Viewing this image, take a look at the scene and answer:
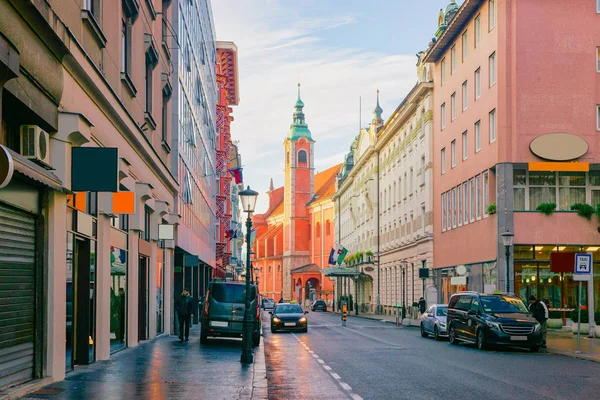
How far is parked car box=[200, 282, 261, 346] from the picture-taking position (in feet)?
85.3

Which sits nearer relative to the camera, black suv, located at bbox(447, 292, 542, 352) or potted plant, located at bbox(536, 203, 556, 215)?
black suv, located at bbox(447, 292, 542, 352)

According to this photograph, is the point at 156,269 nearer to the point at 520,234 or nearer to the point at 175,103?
the point at 175,103

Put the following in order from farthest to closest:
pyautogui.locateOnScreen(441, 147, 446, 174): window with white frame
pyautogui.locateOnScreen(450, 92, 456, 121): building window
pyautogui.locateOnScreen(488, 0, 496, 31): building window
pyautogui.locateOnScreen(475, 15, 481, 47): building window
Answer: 1. pyautogui.locateOnScreen(441, 147, 446, 174): window with white frame
2. pyautogui.locateOnScreen(450, 92, 456, 121): building window
3. pyautogui.locateOnScreen(475, 15, 481, 47): building window
4. pyautogui.locateOnScreen(488, 0, 496, 31): building window

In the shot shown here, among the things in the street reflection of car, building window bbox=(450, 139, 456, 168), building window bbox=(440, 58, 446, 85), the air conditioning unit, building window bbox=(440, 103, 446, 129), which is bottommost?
the street reflection of car

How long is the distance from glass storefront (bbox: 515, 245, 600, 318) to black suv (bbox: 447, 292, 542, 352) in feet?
37.1

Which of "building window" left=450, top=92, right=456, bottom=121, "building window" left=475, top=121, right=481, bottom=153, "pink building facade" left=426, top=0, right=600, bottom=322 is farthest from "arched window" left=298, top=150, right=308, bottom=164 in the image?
"pink building facade" left=426, top=0, right=600, bottom=322

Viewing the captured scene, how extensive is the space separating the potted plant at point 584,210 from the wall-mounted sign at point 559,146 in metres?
2.18

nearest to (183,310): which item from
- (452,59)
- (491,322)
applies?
(491,322)

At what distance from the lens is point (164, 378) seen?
1469 centimetres

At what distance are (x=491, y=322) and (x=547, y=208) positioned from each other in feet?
49.4

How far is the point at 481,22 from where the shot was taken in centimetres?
4394

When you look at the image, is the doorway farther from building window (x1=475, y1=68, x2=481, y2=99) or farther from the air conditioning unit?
building window (x1=475, y1=68, x2=481, y2=99)

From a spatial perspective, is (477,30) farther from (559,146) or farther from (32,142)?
(32,142)

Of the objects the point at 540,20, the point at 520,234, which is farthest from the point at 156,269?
the point at 540,20
